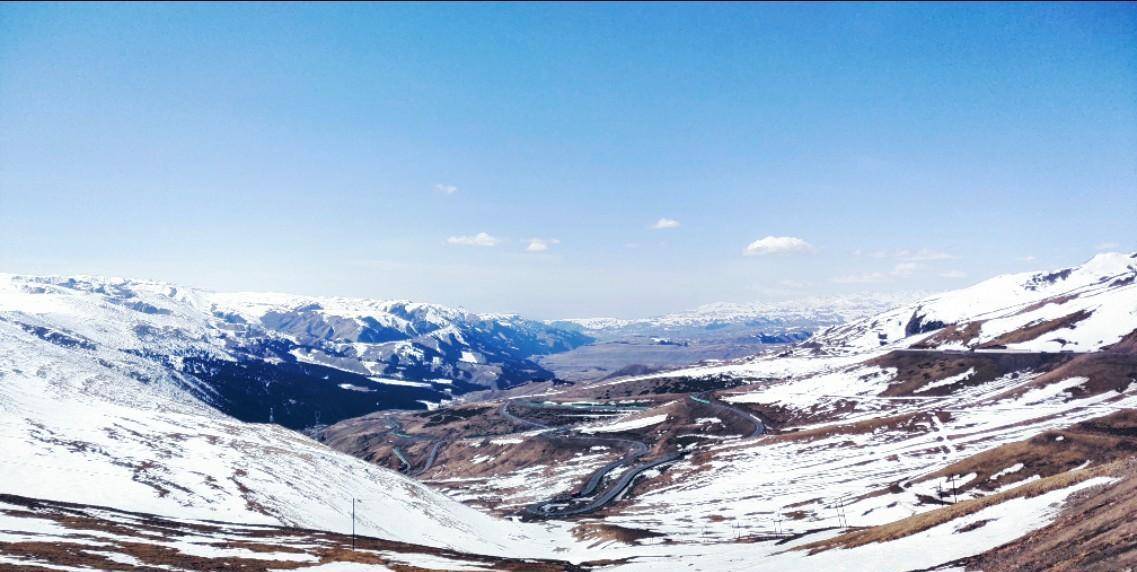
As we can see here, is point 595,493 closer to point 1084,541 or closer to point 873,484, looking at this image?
point 873,484

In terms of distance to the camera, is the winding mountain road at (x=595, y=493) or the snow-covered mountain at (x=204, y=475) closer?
the snow-covered mountain at (x=204, y=475)

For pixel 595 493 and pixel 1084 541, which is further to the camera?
pixel 595 493

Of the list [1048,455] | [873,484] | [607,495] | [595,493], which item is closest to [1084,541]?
[1048,455]

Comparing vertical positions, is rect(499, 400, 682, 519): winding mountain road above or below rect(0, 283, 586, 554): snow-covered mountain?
below

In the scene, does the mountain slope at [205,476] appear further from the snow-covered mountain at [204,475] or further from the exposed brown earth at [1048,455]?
the exposed brown earth at [1048,455]

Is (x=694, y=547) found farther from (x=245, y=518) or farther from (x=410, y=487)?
(x=410, y=487)

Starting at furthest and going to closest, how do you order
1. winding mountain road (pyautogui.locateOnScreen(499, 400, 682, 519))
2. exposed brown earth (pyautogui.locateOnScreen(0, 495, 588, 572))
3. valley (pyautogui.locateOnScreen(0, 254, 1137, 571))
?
winding mountain road (pyautogui.locateOnScreen(499, 400, 682, 519)), valley (pyautogui.locateOnScreen(0, 254, 1137, 571)), exposed brown earth (pyautogui.locateOnScreen(0, 495, 588, 572))

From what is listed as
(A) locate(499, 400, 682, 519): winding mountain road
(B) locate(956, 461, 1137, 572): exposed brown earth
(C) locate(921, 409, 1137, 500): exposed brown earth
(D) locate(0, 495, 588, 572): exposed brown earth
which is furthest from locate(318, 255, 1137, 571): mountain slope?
(D) locate(0, 495, 588, 572): exposed brown earth

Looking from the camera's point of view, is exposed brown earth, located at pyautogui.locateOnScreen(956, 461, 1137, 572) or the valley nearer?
exposed brown earth, located at pyautogui.locateOnScreen(956, 461, 1137, 572)

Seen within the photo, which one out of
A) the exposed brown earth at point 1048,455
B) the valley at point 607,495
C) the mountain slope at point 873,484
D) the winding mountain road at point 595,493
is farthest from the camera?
the winding mountain road at point 595,493

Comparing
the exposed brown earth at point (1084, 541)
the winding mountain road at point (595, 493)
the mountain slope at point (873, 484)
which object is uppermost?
the exposed brown earth at point (1084, 541)

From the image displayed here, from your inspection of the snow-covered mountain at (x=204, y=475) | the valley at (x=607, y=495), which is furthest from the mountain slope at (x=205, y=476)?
the valley at (x=607, y=495)

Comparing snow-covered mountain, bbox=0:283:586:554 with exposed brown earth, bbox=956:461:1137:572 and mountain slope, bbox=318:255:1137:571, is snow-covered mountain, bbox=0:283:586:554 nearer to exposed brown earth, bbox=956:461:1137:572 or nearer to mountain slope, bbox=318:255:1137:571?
mountain slope, bbox=318:255:1137:571
